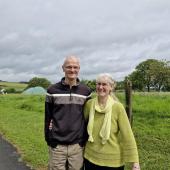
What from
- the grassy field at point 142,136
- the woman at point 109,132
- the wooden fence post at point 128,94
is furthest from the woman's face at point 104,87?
Answer: the wooden fence post at point 128,94

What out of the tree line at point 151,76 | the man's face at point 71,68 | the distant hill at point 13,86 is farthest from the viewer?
the distant hill at point 13,86

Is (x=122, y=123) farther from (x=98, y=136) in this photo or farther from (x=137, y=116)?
(x=137, y=116)

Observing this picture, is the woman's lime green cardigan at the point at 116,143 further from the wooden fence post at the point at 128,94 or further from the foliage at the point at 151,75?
the foliage at the point at 151,75

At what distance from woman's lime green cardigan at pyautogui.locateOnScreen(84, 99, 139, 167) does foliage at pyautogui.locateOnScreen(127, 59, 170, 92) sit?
232 ft

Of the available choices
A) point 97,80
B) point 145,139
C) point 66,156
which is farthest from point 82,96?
point 145,139

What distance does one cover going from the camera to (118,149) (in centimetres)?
487

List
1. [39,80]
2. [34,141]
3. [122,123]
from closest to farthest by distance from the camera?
[122,123] → [34,141] → [39,80]

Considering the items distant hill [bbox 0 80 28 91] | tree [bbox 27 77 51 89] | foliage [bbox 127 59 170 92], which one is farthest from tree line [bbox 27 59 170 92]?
distant hill [bbox 0 80 28 91]

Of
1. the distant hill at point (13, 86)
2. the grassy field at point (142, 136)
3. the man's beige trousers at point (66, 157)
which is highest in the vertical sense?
the distant hill at point (13, 86)

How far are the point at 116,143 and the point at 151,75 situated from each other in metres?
82.8

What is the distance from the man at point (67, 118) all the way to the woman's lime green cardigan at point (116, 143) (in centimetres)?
25

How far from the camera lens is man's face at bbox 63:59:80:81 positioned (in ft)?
16.3

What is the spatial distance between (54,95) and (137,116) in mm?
11297

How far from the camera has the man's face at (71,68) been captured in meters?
4.95
